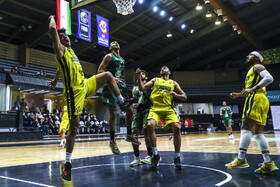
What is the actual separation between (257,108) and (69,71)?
2.61 metres

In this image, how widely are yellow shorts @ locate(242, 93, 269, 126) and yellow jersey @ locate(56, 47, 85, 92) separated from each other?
2.36 meters

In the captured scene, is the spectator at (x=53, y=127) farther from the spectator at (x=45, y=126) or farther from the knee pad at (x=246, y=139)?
the knee pad at (x=246, y=139)

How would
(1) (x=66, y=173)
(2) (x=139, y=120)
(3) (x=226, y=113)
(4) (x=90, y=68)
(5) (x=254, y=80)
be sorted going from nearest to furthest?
(1) (x=66, y=173), (5) (x=254, y=80), (2) (x=139, y=120), (3) (x=226, y=113), (4) (x=90, y=68)

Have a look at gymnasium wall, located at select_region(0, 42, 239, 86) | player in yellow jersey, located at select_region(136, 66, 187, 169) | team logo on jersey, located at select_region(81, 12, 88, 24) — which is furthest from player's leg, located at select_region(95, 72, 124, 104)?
gymnasium wall, located at select_region(0, 42, 239, 86)

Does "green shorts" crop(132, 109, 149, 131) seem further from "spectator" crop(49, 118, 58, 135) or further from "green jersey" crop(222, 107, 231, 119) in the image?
"spectator" crop(49, 118, 58, 135)

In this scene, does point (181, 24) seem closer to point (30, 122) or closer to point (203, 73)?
point (203, 73)

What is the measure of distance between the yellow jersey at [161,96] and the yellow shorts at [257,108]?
1.23 m

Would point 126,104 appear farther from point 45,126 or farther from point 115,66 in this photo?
point 45,126

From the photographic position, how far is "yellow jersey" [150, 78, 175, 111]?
159 inches

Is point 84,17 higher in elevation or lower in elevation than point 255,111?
higher

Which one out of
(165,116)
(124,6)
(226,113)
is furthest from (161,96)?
(226,113)

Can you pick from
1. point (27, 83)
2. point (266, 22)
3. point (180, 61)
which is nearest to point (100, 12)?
point (27, 83)

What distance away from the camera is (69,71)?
121 inches

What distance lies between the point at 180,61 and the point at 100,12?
12325 mm
